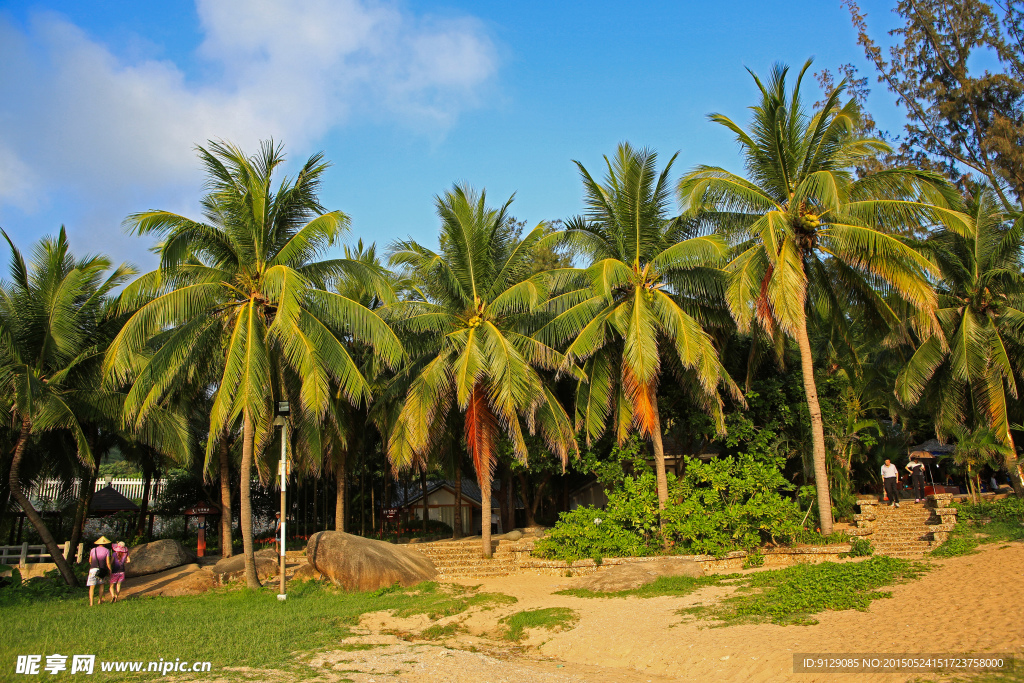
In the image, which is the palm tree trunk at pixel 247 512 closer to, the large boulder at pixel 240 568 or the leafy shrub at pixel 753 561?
the large boulder at pixel 240 568

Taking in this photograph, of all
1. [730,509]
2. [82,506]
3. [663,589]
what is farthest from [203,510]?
[730,509]

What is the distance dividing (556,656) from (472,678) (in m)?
2.03

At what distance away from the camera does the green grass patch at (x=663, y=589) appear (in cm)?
1283

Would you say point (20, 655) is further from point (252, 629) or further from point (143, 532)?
point (143, 532)

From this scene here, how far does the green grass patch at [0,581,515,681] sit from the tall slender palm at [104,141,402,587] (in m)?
2.41

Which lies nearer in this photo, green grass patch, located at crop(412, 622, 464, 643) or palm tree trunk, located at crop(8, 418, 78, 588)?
green grass patch, located at crop(412, 622, 464, 643)

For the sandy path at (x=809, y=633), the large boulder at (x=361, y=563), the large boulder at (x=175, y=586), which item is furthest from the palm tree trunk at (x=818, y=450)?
the large boulder at (x=175, y=586)

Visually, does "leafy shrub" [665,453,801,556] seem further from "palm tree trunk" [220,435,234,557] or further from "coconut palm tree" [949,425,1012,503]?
"palm tree trunk" [220,435,234,557]

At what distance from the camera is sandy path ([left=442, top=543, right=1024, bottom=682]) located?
26.3 feet

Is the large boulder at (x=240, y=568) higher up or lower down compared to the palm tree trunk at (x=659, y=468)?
lower down

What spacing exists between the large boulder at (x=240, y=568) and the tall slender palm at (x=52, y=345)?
11.2ft

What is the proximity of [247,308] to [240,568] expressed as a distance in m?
6.15

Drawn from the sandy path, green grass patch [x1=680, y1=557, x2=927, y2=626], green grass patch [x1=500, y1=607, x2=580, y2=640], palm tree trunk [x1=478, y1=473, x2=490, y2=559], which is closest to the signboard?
palm tree trunk [x1=478, y1=473, x2=490, y2=559]

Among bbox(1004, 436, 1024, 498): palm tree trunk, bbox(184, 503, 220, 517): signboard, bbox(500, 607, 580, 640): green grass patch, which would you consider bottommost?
bbox(500, 607, 580, 640): green grass patch
